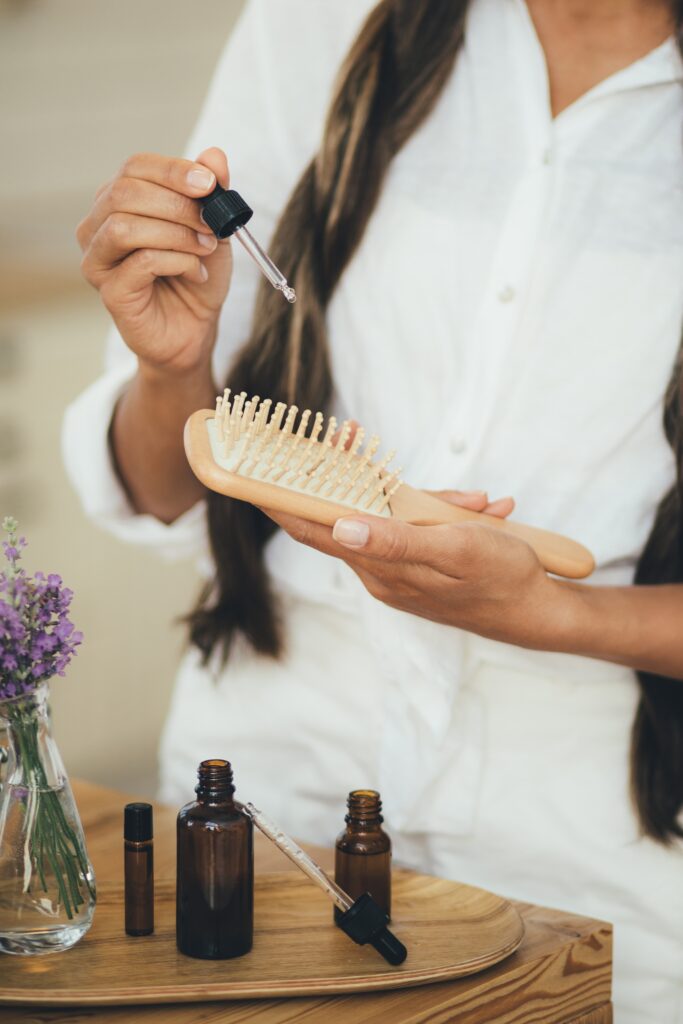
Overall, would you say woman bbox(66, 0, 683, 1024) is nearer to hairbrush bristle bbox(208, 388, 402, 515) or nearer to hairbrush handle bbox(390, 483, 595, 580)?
hairbrush handle bbox(390, 483, 595, 580)

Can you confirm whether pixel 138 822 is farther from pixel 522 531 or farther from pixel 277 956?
pixel 522 531

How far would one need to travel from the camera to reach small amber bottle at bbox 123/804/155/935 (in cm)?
90

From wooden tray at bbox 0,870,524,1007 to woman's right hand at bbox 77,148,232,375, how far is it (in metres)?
0.47

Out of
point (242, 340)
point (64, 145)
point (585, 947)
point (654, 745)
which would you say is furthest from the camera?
point (64, 145)

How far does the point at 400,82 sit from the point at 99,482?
0.51 m

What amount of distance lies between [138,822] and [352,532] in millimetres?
277

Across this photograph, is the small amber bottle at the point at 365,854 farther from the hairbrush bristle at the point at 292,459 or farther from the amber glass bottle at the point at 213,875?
the hairbrush bristle at the point at 292,459

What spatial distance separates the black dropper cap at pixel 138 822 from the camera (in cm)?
91

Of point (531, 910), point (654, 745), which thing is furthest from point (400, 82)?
point (531, 910)

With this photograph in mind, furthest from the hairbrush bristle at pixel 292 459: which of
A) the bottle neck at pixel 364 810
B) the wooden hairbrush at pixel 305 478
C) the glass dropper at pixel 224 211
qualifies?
the bottle neck at pixel 364 810

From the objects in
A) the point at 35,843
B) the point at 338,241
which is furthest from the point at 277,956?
the point at 338,241

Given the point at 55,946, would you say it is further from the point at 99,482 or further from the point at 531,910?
the point at 99,482

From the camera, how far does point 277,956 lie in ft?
2.89

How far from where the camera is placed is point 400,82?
124 centimetres
